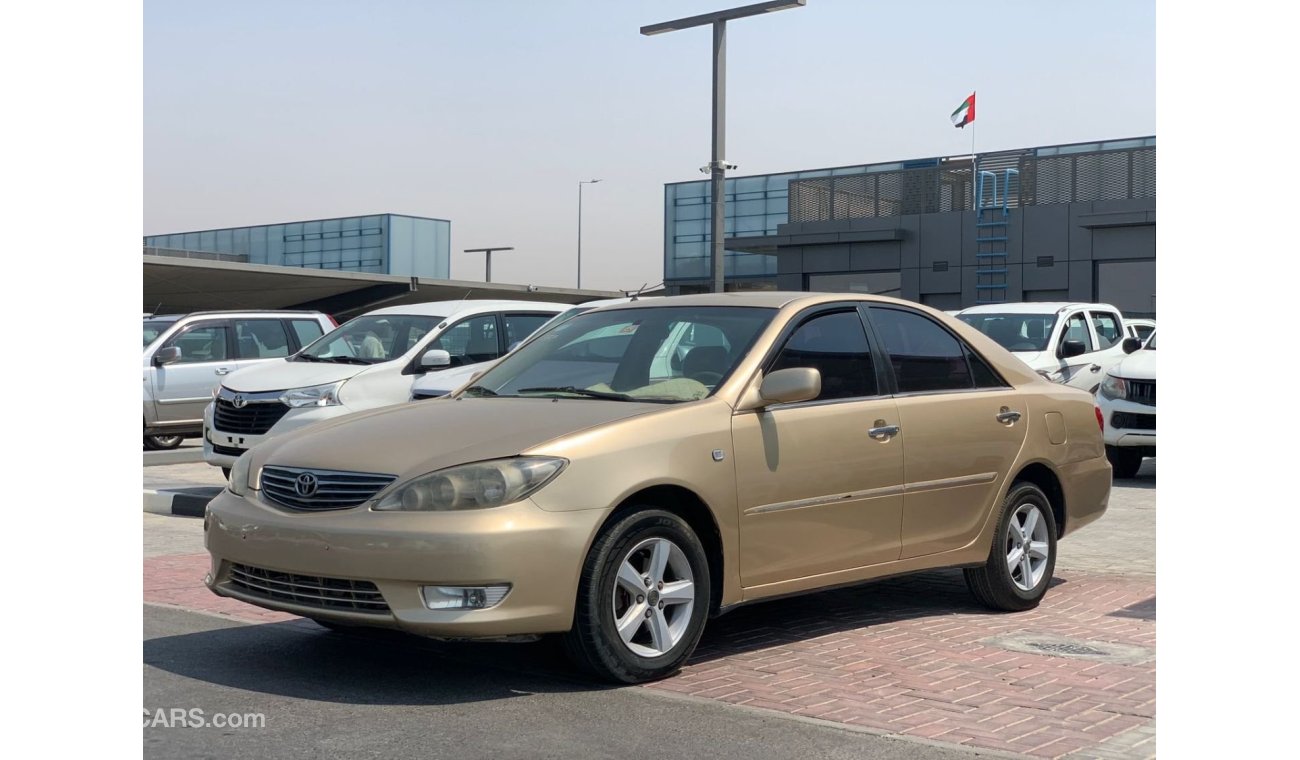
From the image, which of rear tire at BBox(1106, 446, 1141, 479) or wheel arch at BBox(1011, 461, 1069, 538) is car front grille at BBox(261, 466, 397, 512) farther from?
rear tire at BBox(1106, 446, 1141, 479)

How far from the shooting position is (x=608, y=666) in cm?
558

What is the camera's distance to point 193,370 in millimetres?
17578

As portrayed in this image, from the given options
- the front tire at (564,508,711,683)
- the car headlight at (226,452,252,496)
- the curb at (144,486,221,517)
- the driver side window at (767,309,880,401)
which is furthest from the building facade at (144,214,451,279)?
the front tire at (564,508,711,683)

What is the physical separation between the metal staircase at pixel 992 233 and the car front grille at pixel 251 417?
2949cm

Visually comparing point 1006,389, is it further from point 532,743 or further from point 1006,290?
point 1006,290

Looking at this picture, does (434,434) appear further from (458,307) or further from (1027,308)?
(1027,308)

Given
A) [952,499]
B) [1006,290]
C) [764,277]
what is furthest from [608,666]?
[764,277]

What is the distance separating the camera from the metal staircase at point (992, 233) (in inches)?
1582

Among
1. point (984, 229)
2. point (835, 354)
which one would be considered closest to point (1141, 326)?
point (835, 354)

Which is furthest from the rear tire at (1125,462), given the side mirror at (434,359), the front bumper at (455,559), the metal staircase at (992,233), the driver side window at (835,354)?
the metal staircase at (992,233)

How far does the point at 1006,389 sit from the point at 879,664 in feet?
6.80

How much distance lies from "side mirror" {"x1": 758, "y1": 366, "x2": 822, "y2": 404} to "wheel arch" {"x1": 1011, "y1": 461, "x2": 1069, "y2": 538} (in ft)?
6.54

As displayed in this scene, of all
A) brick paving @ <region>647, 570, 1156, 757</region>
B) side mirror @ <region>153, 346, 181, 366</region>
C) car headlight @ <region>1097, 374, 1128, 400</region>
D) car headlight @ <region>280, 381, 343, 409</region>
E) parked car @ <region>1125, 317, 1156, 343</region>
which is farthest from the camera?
parked car @ <region>1125, 317, 1156, 343</region>

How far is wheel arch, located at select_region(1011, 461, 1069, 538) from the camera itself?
7.80 meters
